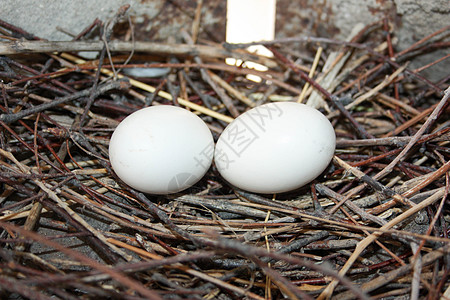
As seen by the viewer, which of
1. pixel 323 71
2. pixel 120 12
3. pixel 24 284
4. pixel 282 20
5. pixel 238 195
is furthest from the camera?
pixel 282 20

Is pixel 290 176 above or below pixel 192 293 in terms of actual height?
above

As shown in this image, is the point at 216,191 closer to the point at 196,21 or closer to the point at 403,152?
the point at 403,152

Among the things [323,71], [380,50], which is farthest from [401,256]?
[380,50]

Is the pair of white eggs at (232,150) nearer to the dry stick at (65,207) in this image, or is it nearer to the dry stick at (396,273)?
the dry stick at (65,207)

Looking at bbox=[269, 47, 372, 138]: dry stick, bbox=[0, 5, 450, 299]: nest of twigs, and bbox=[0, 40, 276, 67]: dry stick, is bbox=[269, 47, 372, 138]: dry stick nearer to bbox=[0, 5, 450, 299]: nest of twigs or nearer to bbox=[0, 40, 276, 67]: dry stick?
bbox=[0, 5, 450, 299]: nest of twigs

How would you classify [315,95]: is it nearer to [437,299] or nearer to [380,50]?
[380,50]

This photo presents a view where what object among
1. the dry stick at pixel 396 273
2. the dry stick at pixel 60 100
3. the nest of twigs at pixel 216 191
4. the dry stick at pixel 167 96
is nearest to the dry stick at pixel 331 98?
the nest of twigs at pixel 216 191

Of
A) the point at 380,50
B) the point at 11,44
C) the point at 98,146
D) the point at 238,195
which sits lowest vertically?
the point at 238,195

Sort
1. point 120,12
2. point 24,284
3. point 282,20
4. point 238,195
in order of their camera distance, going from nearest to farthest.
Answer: point 24,284
point 238,195
point 120,12
point 282,20
